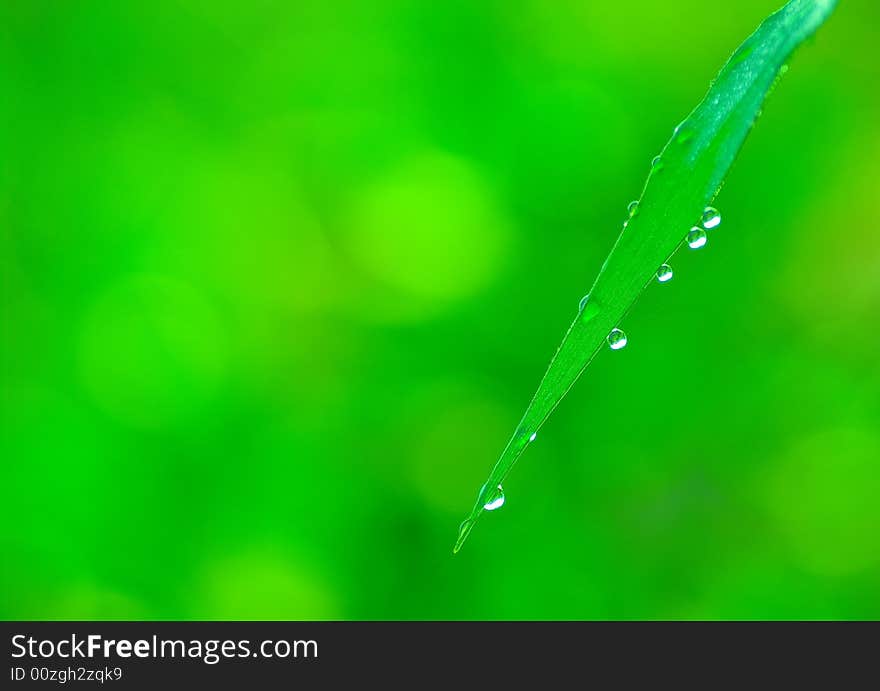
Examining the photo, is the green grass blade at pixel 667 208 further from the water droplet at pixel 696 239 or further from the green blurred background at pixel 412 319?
the green blurred background at pixel 412 319

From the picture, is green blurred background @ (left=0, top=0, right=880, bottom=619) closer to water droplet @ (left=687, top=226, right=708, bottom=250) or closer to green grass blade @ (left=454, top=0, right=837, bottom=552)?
water droplet @ (left=687, top=226, right=708, bottom=250)

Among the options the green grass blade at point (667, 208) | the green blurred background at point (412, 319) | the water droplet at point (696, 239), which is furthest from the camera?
the green blurred background at point (412, 319)

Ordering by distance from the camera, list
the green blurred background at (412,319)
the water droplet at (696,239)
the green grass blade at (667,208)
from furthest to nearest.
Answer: the green blurred background at (412,319)
the water droplet at (696,239)
the green grass blade at (667,208)

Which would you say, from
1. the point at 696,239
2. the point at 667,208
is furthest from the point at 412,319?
the point at 667,208

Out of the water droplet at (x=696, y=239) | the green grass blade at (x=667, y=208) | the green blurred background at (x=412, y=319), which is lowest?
the green grass blade at (x=667, y=208)

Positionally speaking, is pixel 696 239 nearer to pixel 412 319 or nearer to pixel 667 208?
pixel 667 208

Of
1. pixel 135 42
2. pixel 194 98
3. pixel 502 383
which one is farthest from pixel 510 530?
pixel 135 42

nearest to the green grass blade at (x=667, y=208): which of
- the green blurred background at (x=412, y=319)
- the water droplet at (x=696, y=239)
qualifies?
the water droplet at (x=696, y=239)

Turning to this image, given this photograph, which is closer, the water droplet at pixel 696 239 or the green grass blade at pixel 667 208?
the green grass blade at pixel 667 208
